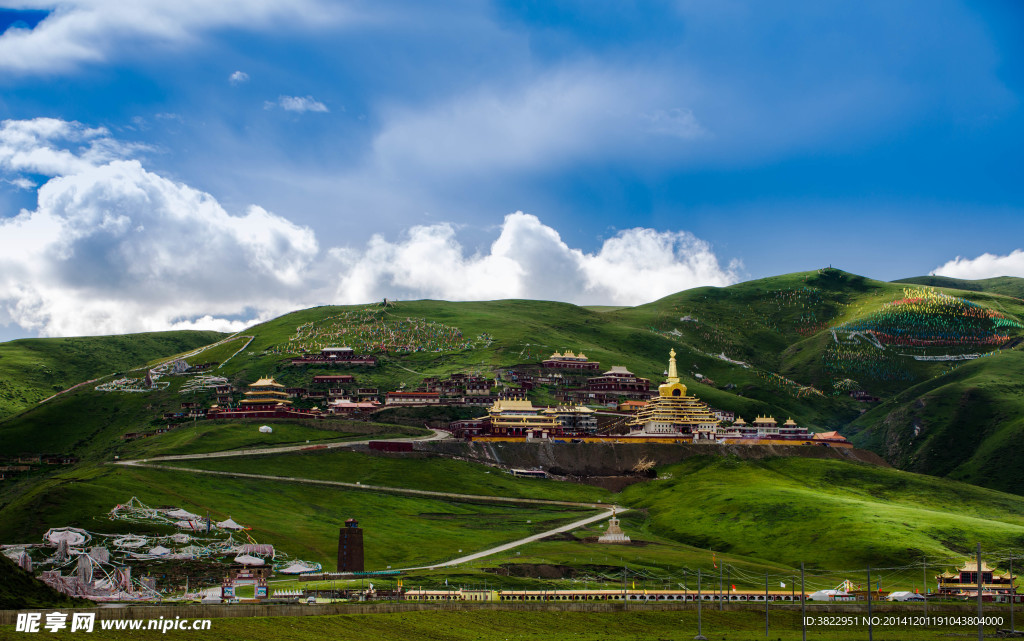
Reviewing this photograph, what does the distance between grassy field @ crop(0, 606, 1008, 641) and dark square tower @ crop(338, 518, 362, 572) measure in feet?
89.4

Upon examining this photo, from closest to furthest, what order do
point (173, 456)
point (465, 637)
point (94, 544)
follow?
point (465, 637)
point (94, 544)
point (173, 456)

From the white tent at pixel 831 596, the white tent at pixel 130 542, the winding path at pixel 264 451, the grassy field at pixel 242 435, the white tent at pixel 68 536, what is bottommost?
the white tent at pixel 831 596

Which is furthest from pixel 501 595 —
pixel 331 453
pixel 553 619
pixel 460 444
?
pixel 460 444

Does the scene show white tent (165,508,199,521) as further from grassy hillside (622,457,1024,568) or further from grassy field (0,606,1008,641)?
grassy hillside (622,457,1024,568)

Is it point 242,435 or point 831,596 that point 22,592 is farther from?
point 242,435

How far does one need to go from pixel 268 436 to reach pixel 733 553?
91.7m

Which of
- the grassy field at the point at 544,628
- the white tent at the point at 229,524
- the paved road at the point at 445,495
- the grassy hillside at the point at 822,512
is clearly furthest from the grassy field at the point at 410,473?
the grassy field at the point at 544,628

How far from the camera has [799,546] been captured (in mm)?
135250

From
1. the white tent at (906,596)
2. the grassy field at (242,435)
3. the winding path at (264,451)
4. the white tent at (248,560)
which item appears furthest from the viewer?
the grassy field at (242,435)

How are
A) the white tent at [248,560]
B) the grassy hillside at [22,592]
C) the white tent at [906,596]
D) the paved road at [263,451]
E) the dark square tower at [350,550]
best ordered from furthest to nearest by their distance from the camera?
the paved road at [263,451]
the dark square tower at [350,550]
the white tent at [248,560]
the white tent at [906,596]
the grassy hillside at [22,592]

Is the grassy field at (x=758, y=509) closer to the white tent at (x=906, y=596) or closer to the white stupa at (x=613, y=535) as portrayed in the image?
the white stupa at (x=613, y=535)

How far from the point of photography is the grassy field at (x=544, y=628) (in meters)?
65.2

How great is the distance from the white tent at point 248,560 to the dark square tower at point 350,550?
28.8ft

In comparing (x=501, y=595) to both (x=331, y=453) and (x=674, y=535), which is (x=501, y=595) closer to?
(x=674, y=535)
